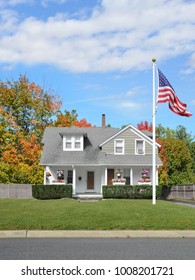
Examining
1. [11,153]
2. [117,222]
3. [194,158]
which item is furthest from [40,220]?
[194,158]

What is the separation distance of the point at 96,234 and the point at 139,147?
24.6 m

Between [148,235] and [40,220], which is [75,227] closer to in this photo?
[40,220]

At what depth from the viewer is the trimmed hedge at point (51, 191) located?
29.9m

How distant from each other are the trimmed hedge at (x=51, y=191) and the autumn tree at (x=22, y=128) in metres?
10.8

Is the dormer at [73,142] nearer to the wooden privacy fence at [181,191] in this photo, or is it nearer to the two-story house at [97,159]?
the two-story house at [97,159]

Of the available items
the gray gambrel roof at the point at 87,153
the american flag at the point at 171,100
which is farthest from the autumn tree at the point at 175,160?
the american flag at the point at 171,100

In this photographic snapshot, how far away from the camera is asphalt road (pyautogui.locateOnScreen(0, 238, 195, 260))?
308 inches

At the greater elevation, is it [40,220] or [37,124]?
[37,124]

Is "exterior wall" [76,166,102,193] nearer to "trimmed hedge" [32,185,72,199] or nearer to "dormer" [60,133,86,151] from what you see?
"dormer" [60,133,86,151]

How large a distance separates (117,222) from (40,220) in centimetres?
247

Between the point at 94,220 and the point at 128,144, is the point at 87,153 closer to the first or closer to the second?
the point at 128,144

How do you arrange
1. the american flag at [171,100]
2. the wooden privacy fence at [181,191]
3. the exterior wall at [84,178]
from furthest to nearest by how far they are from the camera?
the exterior wall at [84,178], the wooden privacy fence at [181,191], the american flag at [171,100]

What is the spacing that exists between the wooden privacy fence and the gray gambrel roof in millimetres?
3852

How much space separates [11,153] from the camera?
4322 centimetres
